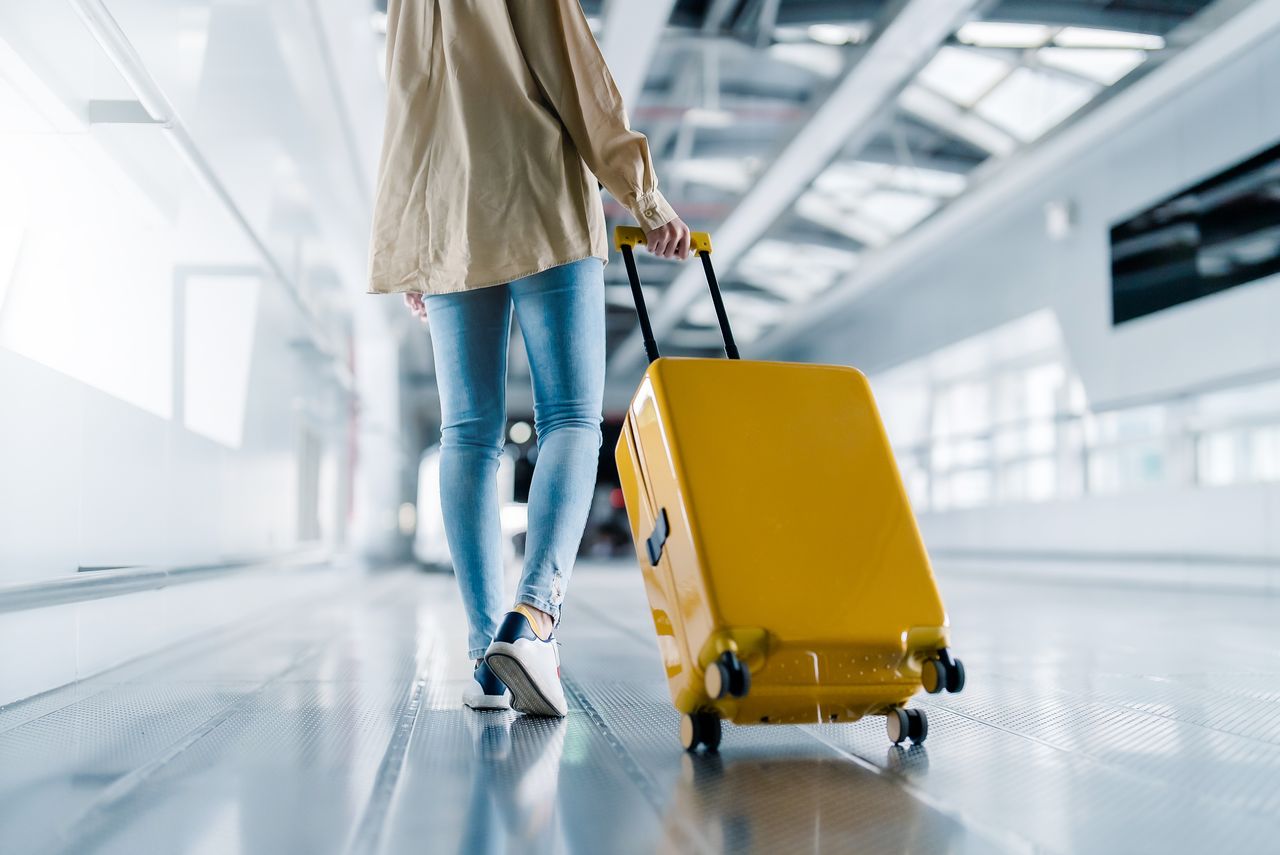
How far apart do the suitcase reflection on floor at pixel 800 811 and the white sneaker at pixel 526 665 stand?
34 cm

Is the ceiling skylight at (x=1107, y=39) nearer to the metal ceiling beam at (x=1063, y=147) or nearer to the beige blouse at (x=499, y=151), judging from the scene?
the metal ceiling beam at (x=1063, y=147)

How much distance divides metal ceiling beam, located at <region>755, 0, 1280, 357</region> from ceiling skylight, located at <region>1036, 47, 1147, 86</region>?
0.51 feet

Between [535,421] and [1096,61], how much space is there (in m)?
7.09

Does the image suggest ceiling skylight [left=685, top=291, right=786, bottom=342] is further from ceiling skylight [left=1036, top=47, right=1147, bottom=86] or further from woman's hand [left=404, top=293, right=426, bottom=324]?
woman's hand [left=404, top=293, right=426, bottom=324]

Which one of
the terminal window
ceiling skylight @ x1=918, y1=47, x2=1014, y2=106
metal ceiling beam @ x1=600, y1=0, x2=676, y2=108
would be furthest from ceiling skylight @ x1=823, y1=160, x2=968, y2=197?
metal ceiling beam @ x1=600, y1=0, x2=676, y2=108

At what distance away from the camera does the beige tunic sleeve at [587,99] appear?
1663mm

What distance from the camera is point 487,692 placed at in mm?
1761

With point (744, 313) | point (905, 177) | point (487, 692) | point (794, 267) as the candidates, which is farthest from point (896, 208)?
point (487, 692)

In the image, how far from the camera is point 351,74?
5777mm

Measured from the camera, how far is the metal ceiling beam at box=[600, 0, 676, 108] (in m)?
5.63

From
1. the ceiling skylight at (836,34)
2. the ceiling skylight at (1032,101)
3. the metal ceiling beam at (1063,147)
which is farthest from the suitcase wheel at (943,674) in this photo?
the ceiling skylight at (1032,101)

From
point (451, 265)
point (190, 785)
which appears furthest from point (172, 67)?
point (190, 785)

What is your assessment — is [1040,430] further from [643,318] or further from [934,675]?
[934,675]

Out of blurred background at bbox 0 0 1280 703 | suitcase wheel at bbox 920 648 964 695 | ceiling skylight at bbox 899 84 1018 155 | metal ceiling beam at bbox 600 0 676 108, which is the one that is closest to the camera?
suitcase wheel at bbox 920 648 964 695
